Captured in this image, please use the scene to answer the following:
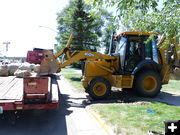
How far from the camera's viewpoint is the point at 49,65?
9484 mm

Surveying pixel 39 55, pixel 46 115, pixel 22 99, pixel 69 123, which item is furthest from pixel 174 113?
pixel 39 55

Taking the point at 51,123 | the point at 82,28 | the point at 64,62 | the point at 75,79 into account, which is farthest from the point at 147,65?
the point at 82,28

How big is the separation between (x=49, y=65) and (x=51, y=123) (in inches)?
155

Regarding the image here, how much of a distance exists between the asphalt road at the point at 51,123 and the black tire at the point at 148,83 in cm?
299

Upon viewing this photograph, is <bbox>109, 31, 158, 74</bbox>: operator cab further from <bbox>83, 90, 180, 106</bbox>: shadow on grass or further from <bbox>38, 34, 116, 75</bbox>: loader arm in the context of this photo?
<bbox>83, 90, 180, 106</bbox>: shadow on grass

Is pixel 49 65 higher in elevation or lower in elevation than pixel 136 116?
higher

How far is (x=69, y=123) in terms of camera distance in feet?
19.7

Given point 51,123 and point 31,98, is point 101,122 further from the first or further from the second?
point 31,98

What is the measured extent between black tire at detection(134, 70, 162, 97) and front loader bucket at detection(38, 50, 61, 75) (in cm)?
364

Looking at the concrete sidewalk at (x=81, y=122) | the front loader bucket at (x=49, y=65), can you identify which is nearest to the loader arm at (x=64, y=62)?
the front loader bucket at (x=49, y=65)

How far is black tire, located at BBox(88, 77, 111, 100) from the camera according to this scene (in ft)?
29.1

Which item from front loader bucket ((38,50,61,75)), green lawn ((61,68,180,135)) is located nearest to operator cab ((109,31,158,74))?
green lawn ((61,68,180,135))

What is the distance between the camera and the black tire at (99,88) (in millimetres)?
8859

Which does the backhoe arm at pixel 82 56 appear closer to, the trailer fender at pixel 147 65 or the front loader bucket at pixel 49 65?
the front loader bucket at pixel 49 65
